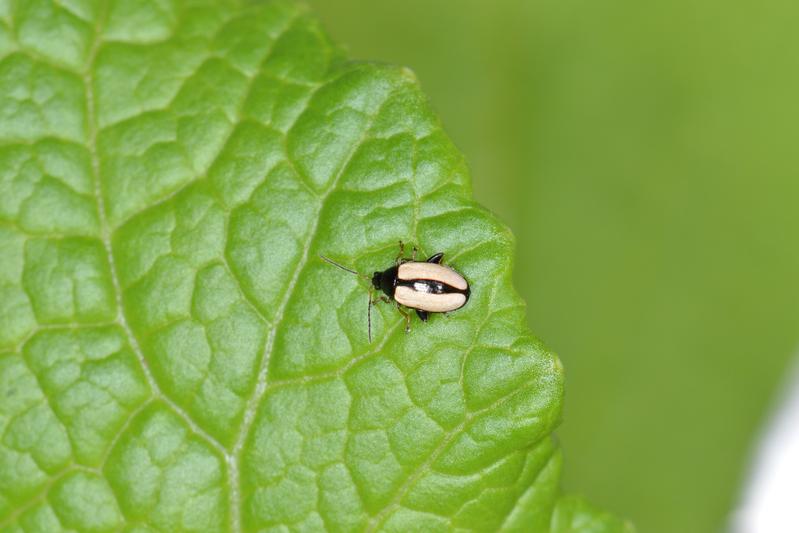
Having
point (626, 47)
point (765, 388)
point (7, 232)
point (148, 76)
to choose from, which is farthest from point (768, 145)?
point (7, 232)

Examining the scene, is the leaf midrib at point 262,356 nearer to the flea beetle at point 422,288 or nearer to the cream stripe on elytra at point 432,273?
the flea beetle at point 422,288

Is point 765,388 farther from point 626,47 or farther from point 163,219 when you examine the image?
point 163,219

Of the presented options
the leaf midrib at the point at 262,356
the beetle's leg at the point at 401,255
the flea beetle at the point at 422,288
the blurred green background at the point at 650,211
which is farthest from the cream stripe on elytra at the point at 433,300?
the blurred green background at the point at 650,211

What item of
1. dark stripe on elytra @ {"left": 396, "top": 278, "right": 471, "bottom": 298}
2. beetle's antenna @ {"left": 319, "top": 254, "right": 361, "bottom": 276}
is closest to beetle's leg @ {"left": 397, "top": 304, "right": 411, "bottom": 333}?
dark stripe on elytra @ {"left": 396, "top": 278, "right": 471, "bottom": 298}

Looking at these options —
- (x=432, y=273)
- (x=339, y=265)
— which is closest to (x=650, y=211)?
(x=432, y=273)

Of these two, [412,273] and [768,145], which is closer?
[412,273]

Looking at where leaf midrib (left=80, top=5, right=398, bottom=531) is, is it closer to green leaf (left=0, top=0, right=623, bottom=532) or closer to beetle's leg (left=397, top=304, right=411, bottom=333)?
green leaf (left=0, top=0, right=623, bottom=532)

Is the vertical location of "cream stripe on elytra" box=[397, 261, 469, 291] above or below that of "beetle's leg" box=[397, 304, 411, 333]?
above

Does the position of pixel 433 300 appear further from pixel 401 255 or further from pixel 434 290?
pixel 401 255
